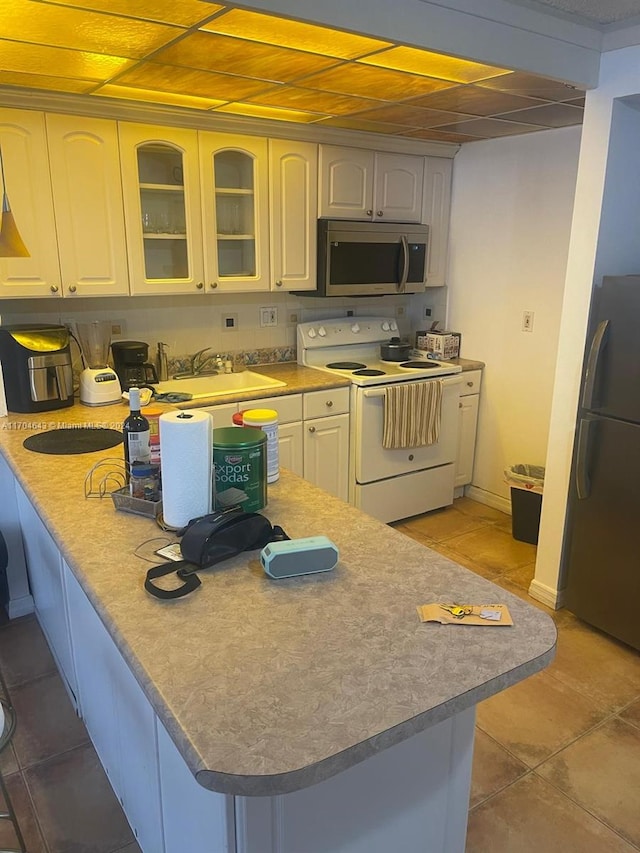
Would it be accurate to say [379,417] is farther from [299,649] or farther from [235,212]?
[299,649]

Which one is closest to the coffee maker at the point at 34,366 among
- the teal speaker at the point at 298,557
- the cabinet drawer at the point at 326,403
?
the cabinet drawer at the point at 326,403

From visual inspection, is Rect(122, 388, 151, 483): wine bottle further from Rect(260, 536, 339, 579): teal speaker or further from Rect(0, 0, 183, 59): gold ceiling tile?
Rect(0, 0, 183, 59): gold ceiling tile

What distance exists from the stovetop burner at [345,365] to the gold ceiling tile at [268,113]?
1.34 metres

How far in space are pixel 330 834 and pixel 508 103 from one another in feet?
9.53

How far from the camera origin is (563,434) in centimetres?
286

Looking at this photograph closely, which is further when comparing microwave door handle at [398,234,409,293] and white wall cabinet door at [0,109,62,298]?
microwave door handle at [398,234,409,293]

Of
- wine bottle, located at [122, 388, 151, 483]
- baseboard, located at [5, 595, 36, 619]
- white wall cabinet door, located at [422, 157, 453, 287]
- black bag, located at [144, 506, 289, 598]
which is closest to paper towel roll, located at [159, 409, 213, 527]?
black bag, located at [144, 506, 289, 598]

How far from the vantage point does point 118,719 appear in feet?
5.18

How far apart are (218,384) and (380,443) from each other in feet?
3.16

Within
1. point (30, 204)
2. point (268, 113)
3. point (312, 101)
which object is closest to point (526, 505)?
point (312, 101)

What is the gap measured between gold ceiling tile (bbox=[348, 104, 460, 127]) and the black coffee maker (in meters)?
1.59

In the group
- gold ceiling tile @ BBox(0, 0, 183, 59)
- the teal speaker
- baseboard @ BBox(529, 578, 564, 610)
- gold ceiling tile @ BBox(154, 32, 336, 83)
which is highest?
gold ceiling tile @ BBox(154, 32, 336, 83)

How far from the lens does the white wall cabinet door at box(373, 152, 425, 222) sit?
12.2ft

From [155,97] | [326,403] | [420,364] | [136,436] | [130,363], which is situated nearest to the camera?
[136,436]
